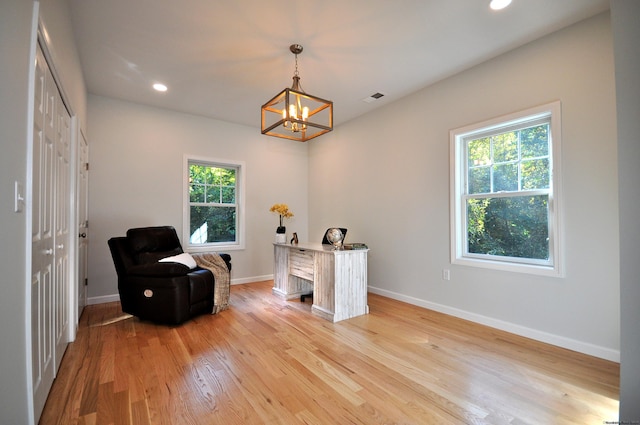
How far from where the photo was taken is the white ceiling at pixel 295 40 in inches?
91.9

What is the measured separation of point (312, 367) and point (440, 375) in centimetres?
92

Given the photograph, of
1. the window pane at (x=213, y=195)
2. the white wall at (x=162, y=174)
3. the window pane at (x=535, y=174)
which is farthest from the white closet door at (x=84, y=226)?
the window pane at (x=535, y=174)

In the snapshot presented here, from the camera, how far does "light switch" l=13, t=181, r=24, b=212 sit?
123cm

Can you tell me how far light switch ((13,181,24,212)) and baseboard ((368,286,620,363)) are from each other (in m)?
3.69

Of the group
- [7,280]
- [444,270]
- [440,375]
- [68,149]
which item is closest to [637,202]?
[440,375]

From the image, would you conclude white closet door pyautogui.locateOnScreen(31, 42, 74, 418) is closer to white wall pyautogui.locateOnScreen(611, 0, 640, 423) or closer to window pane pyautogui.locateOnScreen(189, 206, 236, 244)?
window pane pyautogui.locateOnScreen(189, 206, 236, 244)

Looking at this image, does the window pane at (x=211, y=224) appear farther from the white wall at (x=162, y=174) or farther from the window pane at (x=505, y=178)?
the window pane at (x=505, y=178)

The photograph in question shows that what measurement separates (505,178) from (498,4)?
1574mm

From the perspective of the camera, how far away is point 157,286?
303cm

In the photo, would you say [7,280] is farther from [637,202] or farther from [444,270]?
[444,270]

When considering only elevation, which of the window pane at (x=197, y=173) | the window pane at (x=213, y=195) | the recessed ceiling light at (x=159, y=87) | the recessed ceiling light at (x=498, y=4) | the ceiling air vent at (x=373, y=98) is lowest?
the window pane at (x=213, y=195)

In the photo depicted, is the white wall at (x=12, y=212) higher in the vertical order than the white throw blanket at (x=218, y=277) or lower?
higher

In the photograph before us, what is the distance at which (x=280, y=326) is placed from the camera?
305cm

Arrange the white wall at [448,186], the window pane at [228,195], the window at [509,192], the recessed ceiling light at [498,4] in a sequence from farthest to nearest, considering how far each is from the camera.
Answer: the window pane at [228,195]
the window at [509,192]
the white wall at [448,186]
the recessed ceiling light at [498,4]
